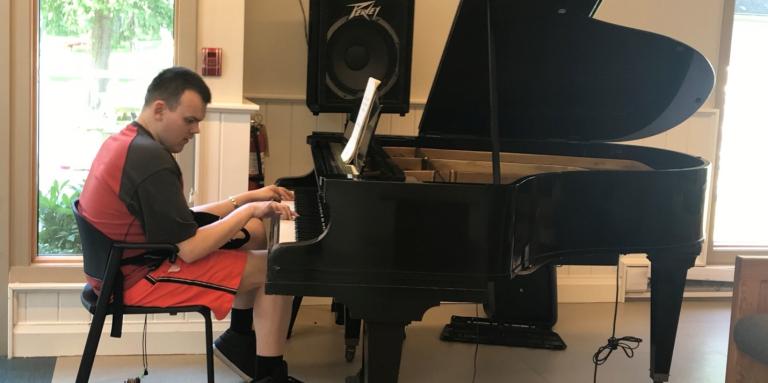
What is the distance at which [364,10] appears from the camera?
3.55m

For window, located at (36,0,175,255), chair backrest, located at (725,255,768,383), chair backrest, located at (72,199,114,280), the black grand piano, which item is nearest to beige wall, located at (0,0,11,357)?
window, located at (36,0,175,255)

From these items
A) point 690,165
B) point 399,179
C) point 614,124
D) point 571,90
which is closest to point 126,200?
point 399,179

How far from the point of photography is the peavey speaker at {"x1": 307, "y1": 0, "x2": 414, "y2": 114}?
355 cm

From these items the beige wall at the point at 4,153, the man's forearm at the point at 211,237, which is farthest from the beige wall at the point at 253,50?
the man's forearm at the point at 211,237

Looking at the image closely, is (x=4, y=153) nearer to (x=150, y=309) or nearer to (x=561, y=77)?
(x=150, y=309)

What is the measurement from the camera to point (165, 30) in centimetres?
326

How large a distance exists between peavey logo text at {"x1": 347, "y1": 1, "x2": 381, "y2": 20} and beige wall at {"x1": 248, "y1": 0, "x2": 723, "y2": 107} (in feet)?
1.80

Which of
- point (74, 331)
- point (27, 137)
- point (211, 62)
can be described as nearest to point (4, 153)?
point (27, 137)

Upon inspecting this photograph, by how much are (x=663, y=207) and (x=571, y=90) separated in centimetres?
61

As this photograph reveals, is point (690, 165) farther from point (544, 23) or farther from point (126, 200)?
point (126, 200)

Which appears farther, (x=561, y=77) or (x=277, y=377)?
(x=561, y=77)

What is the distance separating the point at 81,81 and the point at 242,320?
3.88ft

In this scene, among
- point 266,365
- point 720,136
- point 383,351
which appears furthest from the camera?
point 720,136

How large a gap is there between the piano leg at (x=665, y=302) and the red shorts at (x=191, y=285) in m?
1.43
